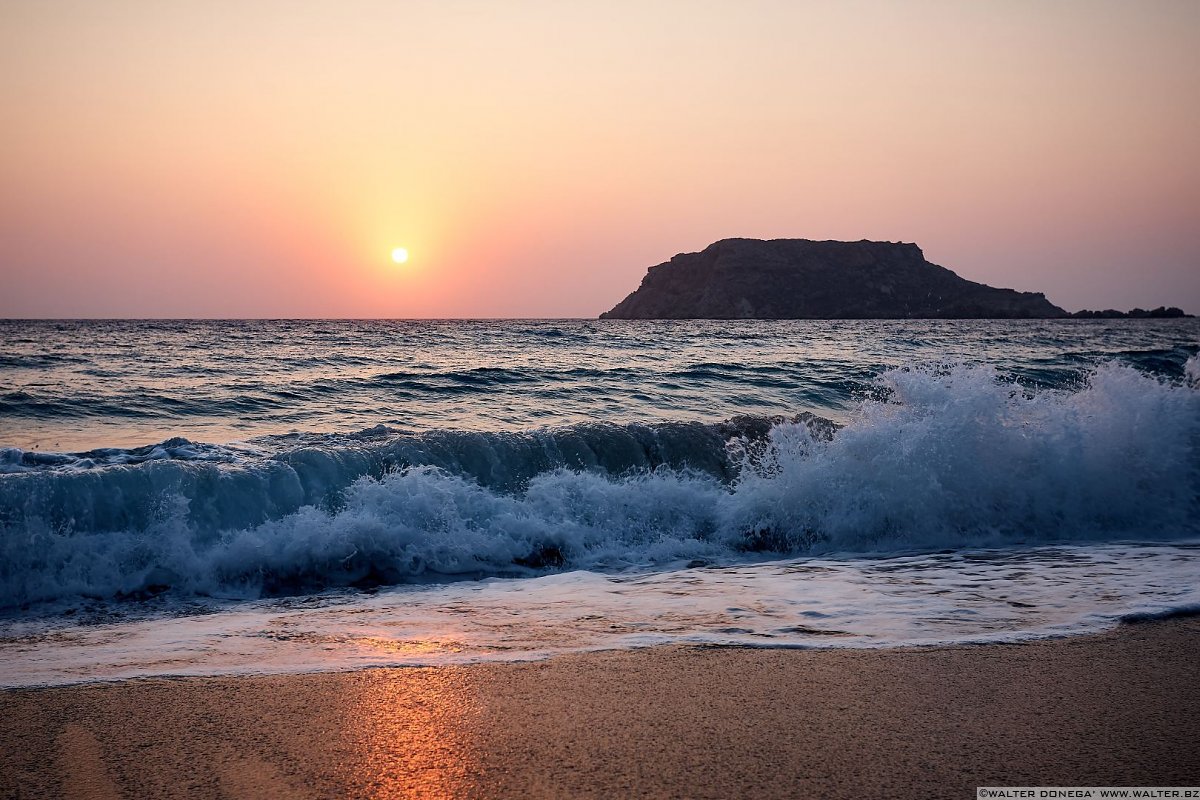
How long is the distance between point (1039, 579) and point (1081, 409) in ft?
15.1

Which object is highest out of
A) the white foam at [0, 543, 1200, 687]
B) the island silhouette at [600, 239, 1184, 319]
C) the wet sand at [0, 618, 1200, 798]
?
the island silhouette at [600, 239, 1184, 319]

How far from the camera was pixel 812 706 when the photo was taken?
2986 millimetres

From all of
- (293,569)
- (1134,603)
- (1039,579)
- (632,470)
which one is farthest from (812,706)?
(632,470)

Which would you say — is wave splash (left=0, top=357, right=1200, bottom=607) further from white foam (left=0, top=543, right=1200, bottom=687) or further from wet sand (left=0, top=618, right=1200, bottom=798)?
wet sand (left=0, top=618, right=1200, bottom=798)

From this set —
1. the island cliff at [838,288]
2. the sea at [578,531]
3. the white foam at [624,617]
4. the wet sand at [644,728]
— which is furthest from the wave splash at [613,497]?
the island cliff at [838,288]

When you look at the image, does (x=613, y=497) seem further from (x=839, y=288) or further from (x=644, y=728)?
(x=839, y=288)

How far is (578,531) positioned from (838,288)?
110 m

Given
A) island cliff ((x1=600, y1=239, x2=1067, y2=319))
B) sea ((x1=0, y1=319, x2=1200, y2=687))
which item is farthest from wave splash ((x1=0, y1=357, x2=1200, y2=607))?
island cliff ((x1=600, y1=239, x2=1067, y2=319))

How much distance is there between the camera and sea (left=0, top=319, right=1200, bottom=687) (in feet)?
14.1

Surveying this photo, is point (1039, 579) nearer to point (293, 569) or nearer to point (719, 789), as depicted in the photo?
point (719, 789)

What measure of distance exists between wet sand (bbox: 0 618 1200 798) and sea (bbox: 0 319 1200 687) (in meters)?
0.38

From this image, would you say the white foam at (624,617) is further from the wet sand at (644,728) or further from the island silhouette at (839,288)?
the island silhouette at (839,288)

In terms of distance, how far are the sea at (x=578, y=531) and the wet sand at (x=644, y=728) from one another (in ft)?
1.24

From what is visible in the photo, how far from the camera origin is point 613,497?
7.66 meters
